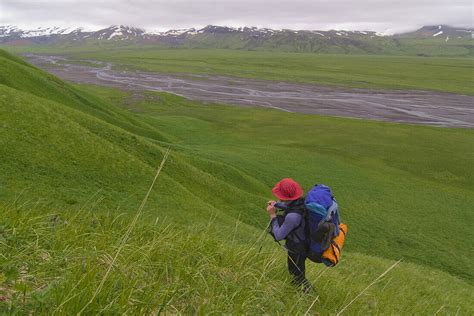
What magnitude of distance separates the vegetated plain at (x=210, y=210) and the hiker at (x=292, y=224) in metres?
0.38

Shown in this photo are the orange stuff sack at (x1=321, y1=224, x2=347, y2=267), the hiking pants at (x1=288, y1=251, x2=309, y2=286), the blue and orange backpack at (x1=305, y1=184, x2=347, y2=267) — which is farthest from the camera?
the orange stuff sack at (x1=321, y1=224, x2=347, y2=267)

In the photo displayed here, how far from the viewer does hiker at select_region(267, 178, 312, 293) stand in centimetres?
777

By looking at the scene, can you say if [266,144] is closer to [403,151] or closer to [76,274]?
[403,151]

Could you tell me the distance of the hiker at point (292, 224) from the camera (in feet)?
25.5

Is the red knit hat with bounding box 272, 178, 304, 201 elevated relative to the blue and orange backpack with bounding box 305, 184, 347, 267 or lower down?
elevated

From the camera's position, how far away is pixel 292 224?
7770mm

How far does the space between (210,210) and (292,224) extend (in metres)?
12.9

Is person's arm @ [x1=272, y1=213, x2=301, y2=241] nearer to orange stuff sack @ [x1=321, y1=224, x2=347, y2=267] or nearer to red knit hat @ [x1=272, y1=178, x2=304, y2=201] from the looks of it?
red knit hat @ [x1=272, y1=178, x2=304, y2=201]

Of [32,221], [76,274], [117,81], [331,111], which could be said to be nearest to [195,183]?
[32,221]

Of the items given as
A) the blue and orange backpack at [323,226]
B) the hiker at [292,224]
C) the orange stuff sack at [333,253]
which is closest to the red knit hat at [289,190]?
the hiker at [292,224]

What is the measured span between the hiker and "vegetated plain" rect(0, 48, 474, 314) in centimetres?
38

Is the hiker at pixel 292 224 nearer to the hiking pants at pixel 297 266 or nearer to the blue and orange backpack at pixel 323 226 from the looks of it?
the hiking pants at pixel 297 266

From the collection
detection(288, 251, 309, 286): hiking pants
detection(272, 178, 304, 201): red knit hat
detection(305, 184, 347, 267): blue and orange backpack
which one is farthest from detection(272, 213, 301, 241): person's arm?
detection(288, 251, 309, 286): hiking pants

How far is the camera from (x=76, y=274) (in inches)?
176
